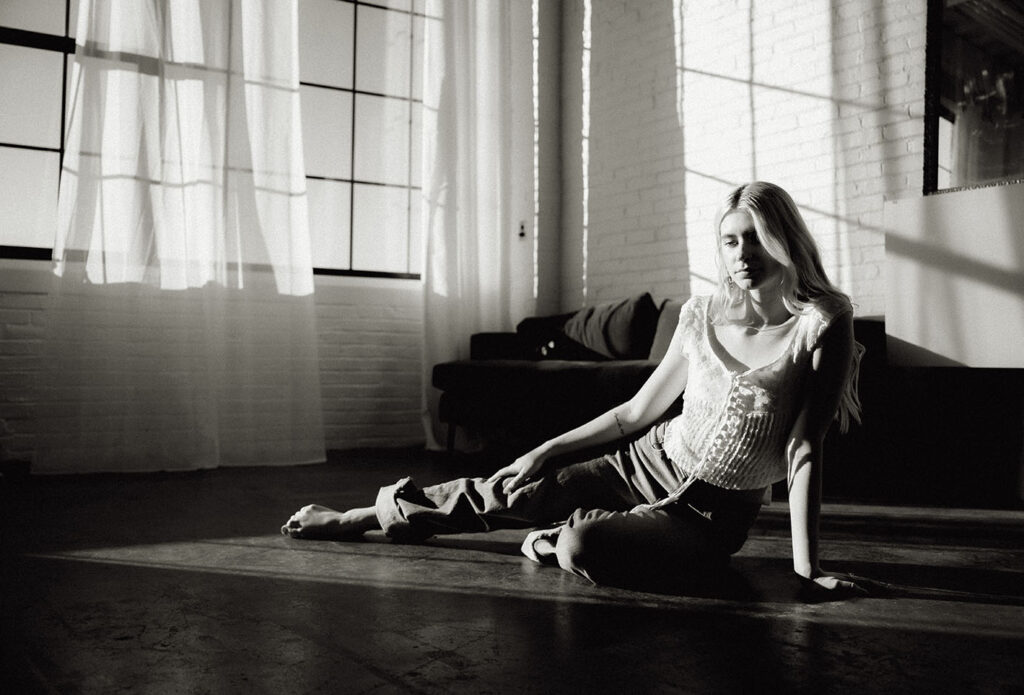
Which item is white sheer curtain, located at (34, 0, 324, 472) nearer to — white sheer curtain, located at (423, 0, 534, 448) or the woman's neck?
white sheer curtain, located at (423, 0, 534, 448)

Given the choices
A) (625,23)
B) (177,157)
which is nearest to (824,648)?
(177,157)

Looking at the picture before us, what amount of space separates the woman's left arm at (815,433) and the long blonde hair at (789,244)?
5cm

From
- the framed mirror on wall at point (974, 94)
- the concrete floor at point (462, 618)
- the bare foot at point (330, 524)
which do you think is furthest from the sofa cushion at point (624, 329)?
the bare foot at point (330, 524)

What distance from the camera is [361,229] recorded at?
4.78m

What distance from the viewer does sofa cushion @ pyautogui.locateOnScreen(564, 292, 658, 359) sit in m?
4.07

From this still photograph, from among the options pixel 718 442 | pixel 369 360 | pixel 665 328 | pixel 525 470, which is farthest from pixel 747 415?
pixel 369 360

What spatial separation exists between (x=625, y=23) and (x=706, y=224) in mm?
1373

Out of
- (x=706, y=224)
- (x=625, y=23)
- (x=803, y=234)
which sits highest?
(x=625, y=23)

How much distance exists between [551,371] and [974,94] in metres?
1.96

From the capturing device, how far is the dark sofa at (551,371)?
11.8 feet

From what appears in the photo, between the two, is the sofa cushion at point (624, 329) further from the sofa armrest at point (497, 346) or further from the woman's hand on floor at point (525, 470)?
the woman's hand on floor at point (525, 470)

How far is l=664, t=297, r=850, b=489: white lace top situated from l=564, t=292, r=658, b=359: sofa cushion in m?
2.27

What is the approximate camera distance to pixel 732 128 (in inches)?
168

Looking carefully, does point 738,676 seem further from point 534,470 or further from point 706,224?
point 706,224
